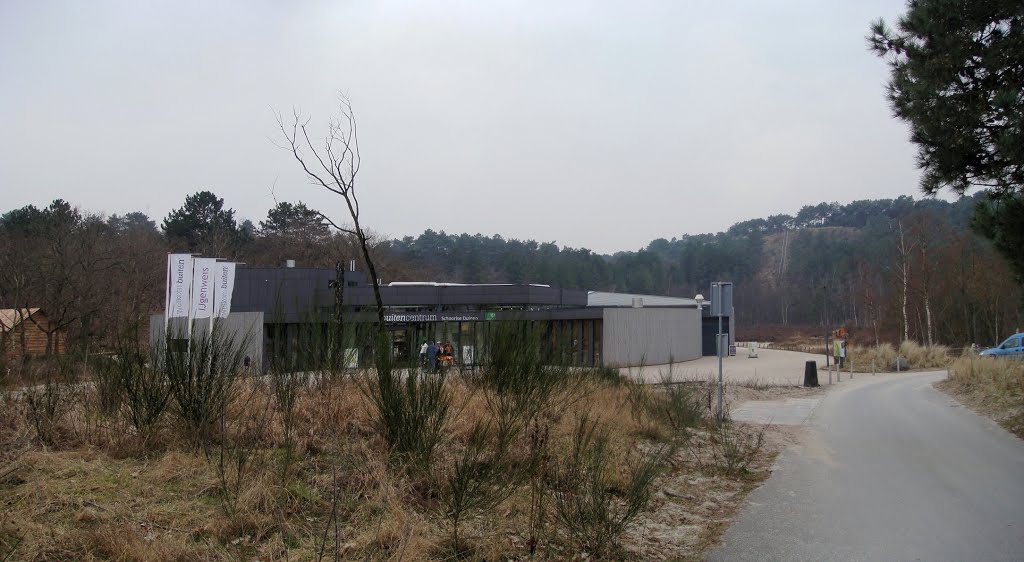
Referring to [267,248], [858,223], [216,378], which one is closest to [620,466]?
[216,378]

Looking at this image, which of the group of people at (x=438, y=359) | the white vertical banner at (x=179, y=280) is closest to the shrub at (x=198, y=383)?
the group of people at (x=438, y=359)

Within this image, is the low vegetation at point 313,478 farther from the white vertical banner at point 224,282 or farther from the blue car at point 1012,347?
the blue car at point 1012,347

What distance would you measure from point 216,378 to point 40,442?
146 cm

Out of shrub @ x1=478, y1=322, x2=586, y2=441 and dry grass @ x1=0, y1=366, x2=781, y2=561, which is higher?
shrub @ x1=478, y1=322, x2=586, y2=441

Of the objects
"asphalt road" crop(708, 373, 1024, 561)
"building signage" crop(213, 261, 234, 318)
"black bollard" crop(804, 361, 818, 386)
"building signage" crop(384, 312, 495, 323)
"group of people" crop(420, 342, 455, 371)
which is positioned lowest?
"asphalt road" crop(708, 373, 1024, 561)

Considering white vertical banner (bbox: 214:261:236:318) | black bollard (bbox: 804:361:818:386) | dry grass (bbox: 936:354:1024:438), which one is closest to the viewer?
dry grass (bbox: 936:354:1024:438)

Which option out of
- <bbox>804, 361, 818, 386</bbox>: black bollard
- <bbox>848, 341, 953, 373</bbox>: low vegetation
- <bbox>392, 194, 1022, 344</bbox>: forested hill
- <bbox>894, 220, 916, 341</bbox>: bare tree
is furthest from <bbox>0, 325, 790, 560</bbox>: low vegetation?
<bbox>894, 220, 916, 341</bbox>: bare tree

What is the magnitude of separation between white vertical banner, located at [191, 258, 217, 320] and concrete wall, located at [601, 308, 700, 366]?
2175 cm

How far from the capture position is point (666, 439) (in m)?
10.5

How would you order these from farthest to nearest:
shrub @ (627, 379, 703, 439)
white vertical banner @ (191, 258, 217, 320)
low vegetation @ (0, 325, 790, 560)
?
white vertical banner @ (191, 258, 217, 320) < shrub @ (627, 379, 703, 439) < low vegetation @ (0, 325, 790, 560)

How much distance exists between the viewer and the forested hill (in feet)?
174

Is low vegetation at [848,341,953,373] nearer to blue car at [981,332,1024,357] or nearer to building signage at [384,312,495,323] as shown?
blue car at [981,332,1024,357]

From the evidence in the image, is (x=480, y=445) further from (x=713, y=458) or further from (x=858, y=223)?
(x=858, y=223)

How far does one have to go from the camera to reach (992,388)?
19.8 m
